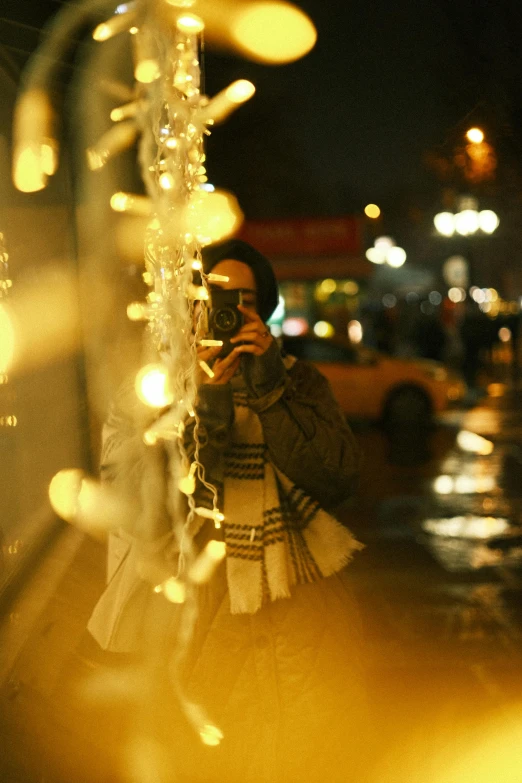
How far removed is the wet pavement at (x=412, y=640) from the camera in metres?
4.05

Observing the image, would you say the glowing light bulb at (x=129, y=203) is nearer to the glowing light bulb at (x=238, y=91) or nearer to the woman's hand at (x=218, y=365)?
the glowing light bulb at (x=238, y=91)

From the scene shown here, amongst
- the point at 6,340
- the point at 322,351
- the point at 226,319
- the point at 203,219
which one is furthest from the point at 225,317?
the point at 322,351

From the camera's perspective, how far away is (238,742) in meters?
2.86

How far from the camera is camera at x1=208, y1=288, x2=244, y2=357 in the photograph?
264cm

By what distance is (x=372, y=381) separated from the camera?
1495cm

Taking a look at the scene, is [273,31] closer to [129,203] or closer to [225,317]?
[225,317]

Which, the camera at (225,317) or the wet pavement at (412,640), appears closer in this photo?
the camera at (225,317)

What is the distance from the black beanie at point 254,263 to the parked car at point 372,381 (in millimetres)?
11692

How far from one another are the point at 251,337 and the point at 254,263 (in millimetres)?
287

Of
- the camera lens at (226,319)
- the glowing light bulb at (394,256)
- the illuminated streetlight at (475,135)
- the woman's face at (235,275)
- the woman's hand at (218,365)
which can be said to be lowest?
the woman's hand at (218,365)

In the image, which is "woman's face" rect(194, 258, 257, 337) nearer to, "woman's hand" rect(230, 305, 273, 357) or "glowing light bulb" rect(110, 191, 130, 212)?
"woman's hand" rect(230, 305, 273, 357)

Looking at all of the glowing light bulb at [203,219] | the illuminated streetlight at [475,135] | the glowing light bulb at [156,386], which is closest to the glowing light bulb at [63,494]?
the illuminated streetlight at [475,135]

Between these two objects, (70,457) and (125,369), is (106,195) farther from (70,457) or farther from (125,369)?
(70,457)

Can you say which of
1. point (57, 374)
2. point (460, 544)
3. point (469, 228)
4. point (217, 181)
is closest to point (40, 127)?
point (57, 374)
